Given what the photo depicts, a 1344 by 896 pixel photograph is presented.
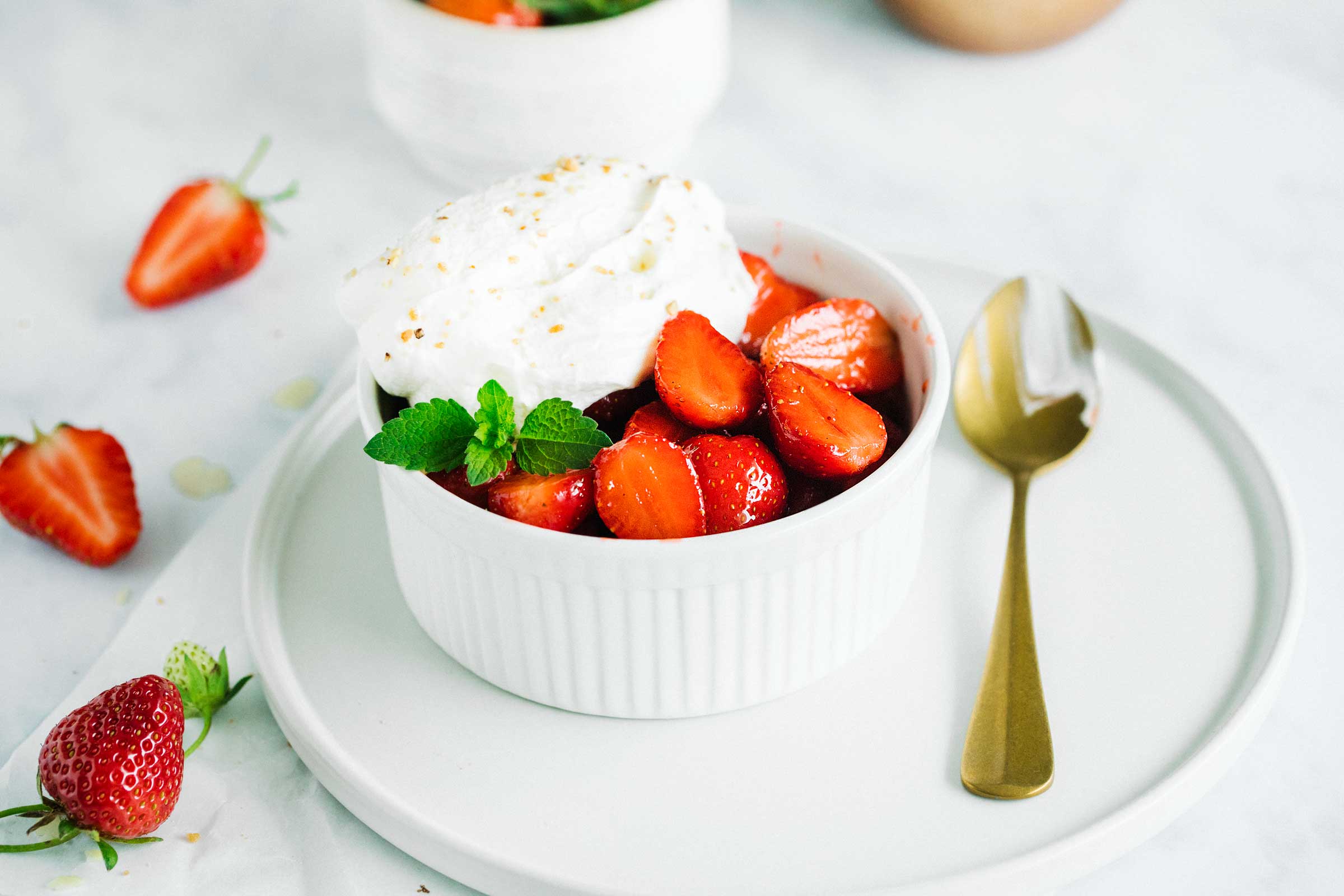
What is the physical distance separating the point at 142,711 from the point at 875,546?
649 millimetres

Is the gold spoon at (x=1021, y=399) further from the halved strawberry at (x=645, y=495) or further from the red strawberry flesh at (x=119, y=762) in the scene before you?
the red strawberry flesh at (x=119, y=762)

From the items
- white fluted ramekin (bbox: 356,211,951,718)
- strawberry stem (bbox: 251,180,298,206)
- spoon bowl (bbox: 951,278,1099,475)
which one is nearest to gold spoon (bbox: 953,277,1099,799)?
spoon bowl (bbox: 951,278,1099,475)

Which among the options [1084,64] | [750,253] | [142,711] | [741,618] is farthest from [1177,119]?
[142,711]

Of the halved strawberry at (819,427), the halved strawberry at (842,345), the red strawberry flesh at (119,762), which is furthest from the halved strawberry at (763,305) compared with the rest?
the red strawberry flesh at (119,762)

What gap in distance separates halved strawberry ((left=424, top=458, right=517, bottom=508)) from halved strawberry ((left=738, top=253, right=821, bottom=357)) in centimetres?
33

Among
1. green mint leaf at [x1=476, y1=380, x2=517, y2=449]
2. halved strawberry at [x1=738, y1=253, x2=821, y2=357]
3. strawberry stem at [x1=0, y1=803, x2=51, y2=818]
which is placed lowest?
strawberry stem at [x1=0, y1=803, x2=51, y2=818]

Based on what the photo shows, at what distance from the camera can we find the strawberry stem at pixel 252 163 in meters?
1.88

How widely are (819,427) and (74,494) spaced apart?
0.86 meters

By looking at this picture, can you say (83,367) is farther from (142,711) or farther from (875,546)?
(875,546)

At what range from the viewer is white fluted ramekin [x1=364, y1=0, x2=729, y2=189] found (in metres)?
1.73

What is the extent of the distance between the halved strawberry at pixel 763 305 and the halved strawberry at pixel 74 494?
727 millimetres

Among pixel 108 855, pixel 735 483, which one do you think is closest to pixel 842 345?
pixel 735 483

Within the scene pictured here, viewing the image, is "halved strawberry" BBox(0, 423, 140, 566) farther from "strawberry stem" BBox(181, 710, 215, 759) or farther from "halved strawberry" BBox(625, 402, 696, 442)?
"halved strawberry" BBox(625, 402, 696, 442)

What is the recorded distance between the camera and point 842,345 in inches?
49.3
